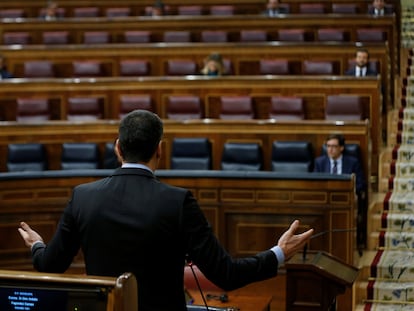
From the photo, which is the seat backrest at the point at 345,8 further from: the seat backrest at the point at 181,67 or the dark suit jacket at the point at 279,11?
the seat backrest at the point at 181,67

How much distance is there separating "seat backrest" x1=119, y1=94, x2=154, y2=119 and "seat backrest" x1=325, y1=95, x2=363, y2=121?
3.40 ft

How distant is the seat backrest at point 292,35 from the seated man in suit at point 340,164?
2.02 meters

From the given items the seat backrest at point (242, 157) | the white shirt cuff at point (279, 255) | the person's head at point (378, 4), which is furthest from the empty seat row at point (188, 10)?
the white shirt cuff at point (279, 255)

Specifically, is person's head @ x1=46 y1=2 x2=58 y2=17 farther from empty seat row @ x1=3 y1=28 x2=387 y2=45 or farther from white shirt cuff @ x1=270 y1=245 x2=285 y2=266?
white shirt cuff @ x1=270 y1=245 x2=285 y2=266

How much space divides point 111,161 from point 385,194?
143 centimetres

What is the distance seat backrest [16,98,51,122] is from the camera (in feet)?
17.0

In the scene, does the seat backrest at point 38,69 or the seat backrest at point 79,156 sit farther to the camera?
the seat backrest at point 38,69

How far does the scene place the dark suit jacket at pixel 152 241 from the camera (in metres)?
1.51

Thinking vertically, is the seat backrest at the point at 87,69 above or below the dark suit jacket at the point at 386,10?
below

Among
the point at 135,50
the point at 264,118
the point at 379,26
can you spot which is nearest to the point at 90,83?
the point at 135,50

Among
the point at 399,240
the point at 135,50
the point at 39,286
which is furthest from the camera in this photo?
the point at 135,50

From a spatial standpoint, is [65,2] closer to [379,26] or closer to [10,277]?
[379,26]

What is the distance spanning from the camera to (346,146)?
4344mm

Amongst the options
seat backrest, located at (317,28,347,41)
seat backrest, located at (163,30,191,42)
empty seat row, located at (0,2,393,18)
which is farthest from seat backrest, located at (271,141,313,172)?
empty seat row, located at (0,2,393,18)
